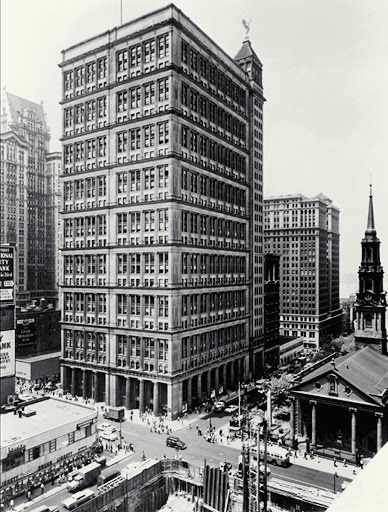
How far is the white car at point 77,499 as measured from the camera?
36.0 meters

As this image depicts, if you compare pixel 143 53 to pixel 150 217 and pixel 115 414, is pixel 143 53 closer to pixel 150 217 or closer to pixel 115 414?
pixel 150 217

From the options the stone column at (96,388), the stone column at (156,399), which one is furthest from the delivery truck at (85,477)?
the stone column at (96,388)

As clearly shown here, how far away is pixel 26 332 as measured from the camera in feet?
272

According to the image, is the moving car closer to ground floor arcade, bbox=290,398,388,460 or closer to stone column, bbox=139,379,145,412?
stone column, bbox=139,379,145,412

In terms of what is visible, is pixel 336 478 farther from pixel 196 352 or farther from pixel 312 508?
pixel 196 352

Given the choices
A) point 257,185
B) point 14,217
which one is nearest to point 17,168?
point 14,217

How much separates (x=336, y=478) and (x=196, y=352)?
2712 cm

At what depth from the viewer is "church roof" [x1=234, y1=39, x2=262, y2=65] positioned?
83688mm

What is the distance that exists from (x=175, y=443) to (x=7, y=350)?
23332mm

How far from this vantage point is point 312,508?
120ft

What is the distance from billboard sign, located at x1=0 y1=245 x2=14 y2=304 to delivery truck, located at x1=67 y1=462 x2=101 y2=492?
18025mm

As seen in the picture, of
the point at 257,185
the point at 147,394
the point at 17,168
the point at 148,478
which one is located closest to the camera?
the point at 148,478

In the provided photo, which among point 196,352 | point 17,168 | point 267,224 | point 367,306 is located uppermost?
point 17,168

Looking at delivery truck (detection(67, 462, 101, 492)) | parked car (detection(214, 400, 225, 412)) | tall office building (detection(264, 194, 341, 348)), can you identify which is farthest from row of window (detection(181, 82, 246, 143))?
tall office building (detection(264, 194, 341, 348))
